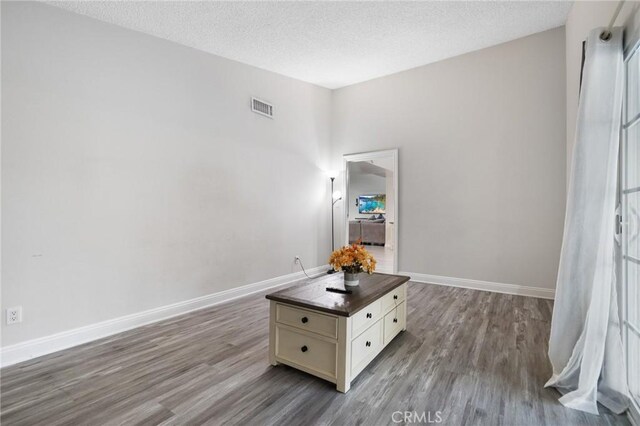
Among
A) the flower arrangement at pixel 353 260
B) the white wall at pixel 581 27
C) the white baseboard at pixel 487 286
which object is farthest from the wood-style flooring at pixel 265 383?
the white wall at pixel 581 27

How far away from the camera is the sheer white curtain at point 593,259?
5.92 feet

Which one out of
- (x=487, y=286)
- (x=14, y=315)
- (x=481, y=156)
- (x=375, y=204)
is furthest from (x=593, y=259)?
(x=375, y=204)

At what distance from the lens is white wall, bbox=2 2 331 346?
2.47 metres

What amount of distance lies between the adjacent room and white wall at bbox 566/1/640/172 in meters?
0.03

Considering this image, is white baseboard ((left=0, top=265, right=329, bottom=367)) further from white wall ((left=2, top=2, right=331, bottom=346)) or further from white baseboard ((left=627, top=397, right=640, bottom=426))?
white baseboard ((left=627, top=397, right=640, bottom=426))

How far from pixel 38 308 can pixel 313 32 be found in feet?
12.7

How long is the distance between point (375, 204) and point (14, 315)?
10460mm

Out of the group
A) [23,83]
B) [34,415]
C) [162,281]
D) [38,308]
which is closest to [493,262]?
[162,281]

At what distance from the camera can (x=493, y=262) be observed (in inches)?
167

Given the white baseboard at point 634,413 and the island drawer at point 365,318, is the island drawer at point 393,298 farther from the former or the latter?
the white baseboard at point 634,413

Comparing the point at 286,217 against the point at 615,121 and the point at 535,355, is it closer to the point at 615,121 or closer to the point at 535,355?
the point at 535,355

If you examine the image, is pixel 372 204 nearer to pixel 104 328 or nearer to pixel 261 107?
pixel 261 107

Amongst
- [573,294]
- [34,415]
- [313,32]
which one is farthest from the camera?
[313,32]

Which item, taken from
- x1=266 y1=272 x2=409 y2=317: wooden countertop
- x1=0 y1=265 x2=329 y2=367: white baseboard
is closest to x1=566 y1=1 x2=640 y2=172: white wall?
x1=266 y1=272 x2=409 y2=317: wooden countertop
